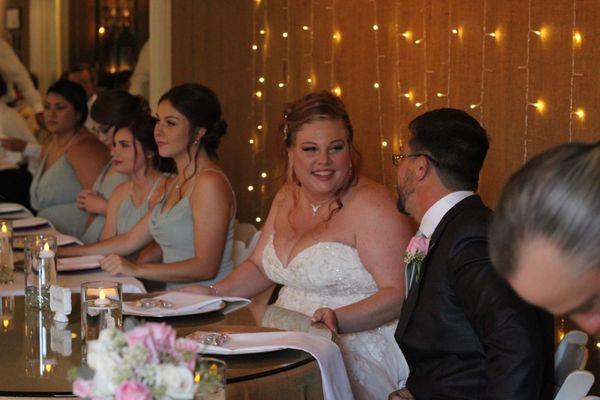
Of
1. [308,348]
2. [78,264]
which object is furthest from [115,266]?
[308,348]

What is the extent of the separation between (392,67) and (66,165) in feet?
7.19

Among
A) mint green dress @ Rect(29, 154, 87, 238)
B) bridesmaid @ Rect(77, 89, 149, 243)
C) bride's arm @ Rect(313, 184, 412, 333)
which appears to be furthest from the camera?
mint green dress @ Rect(29, 154, 87, 238)

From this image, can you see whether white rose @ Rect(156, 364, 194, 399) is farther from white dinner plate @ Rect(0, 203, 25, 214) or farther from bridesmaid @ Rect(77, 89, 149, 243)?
white dinner plate @ Rect(0, 203, 25, 214)

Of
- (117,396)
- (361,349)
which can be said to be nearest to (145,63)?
(361,349)

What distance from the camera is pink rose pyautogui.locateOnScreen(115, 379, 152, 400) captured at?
143cm

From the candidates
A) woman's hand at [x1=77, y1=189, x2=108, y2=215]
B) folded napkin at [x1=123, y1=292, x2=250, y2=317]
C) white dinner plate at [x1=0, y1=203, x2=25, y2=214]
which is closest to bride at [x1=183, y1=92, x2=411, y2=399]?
folded napkin at [x1=123, y1=292, x2=250, y2=317]

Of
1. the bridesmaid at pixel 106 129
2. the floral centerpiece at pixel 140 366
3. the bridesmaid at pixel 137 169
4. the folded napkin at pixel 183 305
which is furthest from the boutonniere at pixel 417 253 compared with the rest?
the bridesmaid at pixel 106 129

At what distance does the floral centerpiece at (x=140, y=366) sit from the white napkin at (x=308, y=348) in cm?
96

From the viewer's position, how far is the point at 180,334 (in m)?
2.74

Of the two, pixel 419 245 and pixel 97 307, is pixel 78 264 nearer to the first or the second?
pixel 97 307

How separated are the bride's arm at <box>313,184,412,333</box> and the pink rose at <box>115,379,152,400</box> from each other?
183 centimetres

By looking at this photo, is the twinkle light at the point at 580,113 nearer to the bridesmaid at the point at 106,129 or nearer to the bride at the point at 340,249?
the bride at the point at 340,249

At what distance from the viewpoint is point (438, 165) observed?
112 inches

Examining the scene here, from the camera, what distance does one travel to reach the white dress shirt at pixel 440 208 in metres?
2.81
